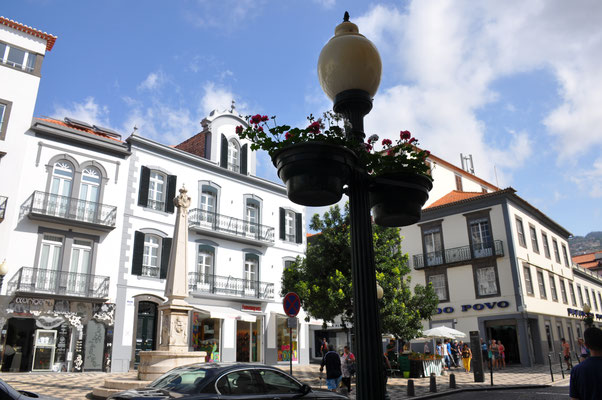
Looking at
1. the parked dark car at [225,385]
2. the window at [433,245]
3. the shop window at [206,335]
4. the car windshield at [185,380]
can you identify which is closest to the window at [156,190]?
the shop window at [206,335]

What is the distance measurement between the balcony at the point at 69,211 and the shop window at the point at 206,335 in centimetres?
705

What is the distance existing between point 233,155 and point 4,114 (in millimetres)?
12856

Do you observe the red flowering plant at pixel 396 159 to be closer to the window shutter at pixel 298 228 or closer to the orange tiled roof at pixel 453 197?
the window shutter at pixel 298 228

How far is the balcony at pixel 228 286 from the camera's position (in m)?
24.9

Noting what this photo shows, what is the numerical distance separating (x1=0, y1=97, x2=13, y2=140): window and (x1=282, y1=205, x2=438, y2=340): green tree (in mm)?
14750

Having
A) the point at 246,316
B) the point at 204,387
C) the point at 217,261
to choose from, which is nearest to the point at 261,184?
the point at 217,261

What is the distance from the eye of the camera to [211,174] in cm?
2781

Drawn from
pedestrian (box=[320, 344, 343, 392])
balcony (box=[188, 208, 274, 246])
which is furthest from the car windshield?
balcony (box=[188, 208, 274, 246])

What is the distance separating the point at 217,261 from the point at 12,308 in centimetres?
1050

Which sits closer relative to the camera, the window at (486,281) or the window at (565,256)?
the window at (486,281)

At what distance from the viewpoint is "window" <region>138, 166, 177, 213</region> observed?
79.2 ft

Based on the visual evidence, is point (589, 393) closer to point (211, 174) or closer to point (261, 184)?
point (211, 174)

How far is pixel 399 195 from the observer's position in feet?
11.0

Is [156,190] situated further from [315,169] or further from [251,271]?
[315,169]
